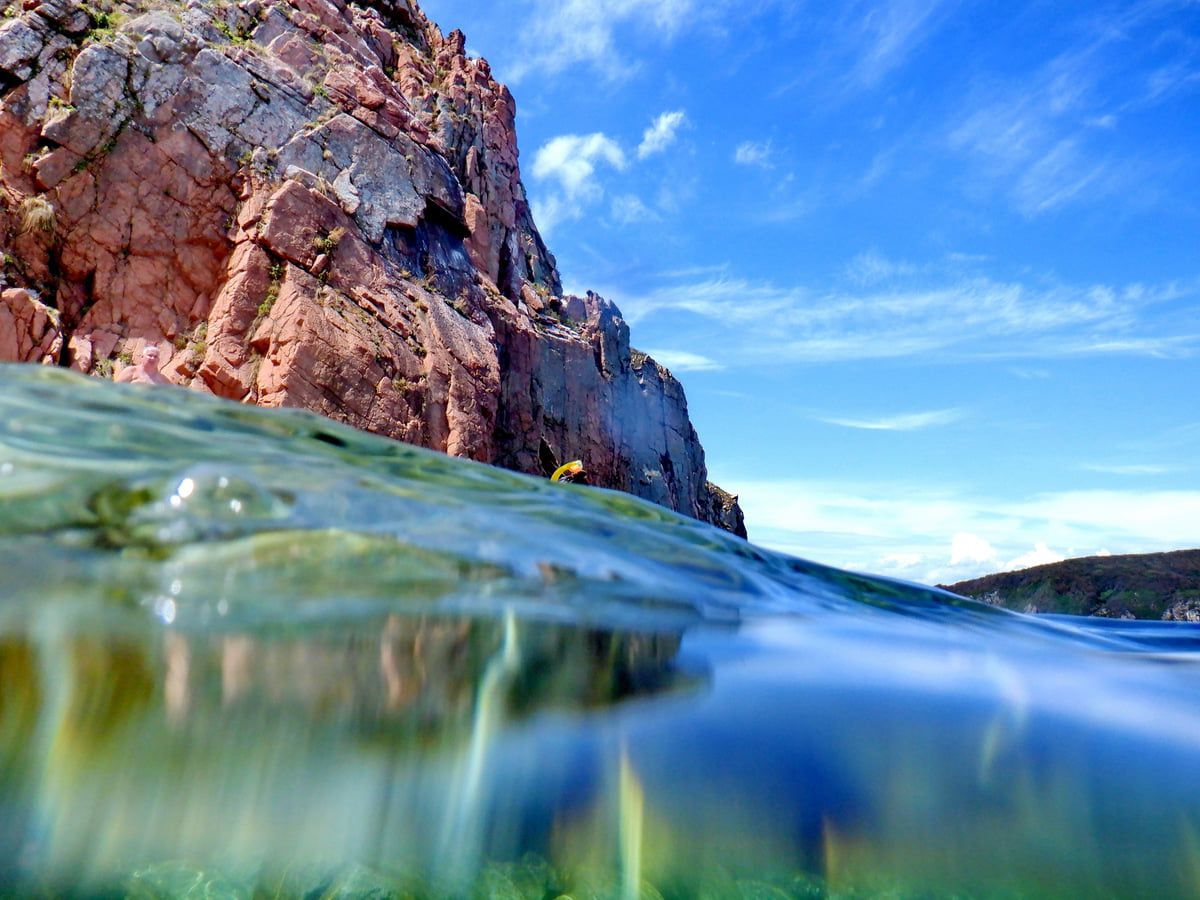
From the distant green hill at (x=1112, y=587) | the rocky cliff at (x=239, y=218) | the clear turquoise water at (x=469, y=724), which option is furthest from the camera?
the rocky cliff at (x=239, y=218)

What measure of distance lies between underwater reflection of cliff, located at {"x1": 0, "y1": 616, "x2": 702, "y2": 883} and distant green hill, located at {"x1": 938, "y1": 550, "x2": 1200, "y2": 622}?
749 centimetres

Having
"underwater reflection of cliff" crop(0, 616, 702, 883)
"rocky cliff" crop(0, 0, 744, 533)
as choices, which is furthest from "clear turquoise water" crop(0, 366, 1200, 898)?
"rocky cliff" crop(0, 0, 744, 533)

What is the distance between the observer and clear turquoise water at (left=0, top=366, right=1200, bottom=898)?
4.03 ft

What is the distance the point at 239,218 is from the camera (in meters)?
18.8

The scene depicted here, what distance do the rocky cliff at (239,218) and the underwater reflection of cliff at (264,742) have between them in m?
15.9

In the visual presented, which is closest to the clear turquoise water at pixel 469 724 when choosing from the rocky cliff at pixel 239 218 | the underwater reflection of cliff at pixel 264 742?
the underwater reflection of cliff at pixel 264 742

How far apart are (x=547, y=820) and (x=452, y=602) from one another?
0.89m

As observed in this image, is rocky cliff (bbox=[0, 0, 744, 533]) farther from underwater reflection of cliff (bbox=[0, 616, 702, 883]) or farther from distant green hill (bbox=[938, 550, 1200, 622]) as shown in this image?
underwater reflection of cliff (bbox=[0, 616, 702, 883])

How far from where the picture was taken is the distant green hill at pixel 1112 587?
797 cm

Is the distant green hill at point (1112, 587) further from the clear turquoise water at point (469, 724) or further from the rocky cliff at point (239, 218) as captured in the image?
the rocky cliff at point (239, 218)

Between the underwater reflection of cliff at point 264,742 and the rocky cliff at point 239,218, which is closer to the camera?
the underwater reflection of cliff at point 264,742

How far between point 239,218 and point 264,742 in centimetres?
1983

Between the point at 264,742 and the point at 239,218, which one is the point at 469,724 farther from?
the point at 239,218

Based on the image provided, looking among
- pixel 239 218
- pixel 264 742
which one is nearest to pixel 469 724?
pixel 264 742
